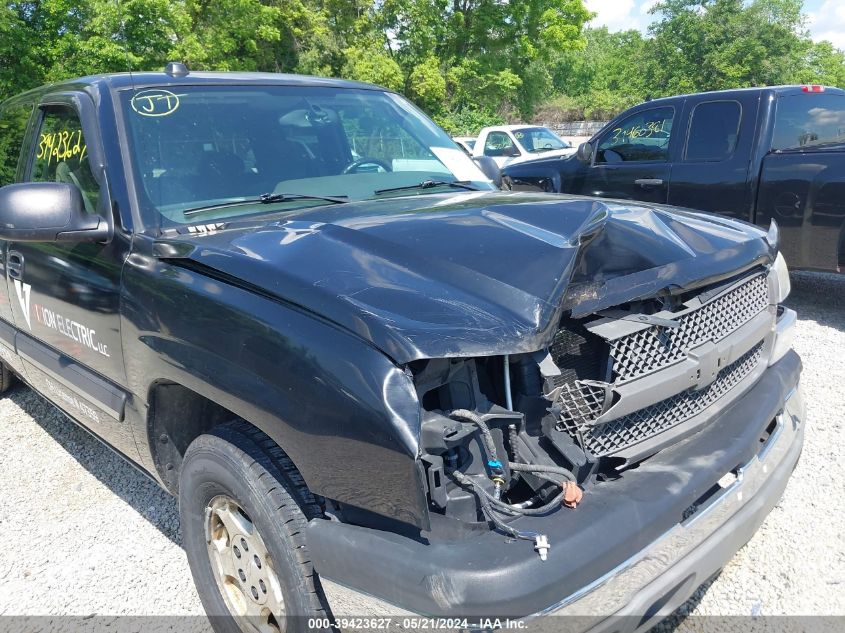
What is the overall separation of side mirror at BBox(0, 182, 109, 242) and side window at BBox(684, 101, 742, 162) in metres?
5.53

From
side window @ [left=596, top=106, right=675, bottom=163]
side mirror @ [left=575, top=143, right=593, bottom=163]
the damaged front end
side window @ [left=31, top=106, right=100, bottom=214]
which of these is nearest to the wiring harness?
the damaged front end

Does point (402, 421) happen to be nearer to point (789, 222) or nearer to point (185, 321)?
point (185, 321)

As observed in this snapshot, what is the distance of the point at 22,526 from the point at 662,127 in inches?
246

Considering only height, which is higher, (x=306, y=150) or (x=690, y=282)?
(x=306, y=150)

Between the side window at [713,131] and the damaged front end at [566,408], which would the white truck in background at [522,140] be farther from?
the damaged front end at [566,408]

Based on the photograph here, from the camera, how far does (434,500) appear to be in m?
1.61

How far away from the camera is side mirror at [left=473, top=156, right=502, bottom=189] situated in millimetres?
3748

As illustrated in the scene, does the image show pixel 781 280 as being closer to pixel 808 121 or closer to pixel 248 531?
pixel 248 531

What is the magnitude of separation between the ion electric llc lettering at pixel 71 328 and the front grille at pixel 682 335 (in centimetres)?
191

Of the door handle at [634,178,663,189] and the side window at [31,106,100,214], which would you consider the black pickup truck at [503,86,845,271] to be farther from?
the side window at [31,106,100,214]

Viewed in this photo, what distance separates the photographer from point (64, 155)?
315 cm

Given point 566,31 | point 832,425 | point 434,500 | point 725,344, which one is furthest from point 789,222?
point 566,31

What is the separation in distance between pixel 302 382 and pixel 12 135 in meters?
3.32

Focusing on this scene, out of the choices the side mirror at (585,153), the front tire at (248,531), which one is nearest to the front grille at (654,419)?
the front tire at (248,531)
